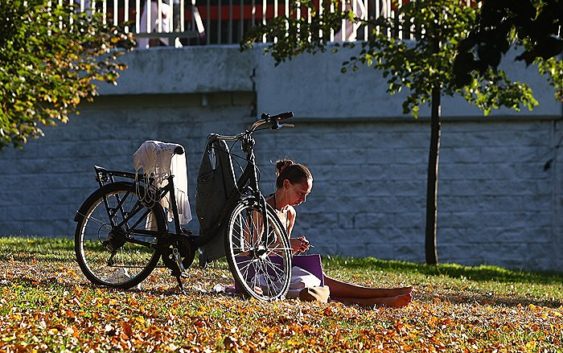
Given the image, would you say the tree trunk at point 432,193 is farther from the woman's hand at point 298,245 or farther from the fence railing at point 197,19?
the woman's hand at point 298,245

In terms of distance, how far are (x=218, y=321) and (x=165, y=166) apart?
1627 millimetres

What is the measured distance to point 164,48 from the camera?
18.4 metres

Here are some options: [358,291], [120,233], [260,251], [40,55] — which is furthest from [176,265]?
[40,55]

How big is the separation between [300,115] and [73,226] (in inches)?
138

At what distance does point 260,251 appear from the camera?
8.67 meters

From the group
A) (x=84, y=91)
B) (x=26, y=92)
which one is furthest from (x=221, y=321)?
(x=84, y=91)

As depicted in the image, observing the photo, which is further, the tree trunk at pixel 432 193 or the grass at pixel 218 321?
the tree trunk at pixel 432 193

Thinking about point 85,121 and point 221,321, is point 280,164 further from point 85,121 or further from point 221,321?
point 85,121

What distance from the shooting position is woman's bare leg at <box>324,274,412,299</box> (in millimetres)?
9164

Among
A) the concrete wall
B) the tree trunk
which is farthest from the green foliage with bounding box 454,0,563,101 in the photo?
the concrete wall

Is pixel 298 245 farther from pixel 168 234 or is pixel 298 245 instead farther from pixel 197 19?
pixel 197 19

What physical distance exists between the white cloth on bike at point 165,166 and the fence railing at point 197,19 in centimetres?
975

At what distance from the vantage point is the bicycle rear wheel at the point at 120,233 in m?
8.56

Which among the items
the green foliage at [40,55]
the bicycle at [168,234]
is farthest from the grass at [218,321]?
the green foliage at [40,55]
